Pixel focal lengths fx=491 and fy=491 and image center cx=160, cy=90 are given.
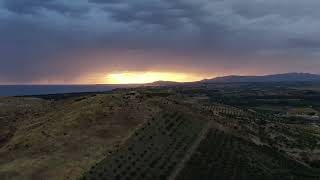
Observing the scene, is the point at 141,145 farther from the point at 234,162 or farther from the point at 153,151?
the point at 234,162

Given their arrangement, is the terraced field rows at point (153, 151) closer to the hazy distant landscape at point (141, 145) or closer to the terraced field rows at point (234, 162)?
the hazy distant landscape at point (141, 145)

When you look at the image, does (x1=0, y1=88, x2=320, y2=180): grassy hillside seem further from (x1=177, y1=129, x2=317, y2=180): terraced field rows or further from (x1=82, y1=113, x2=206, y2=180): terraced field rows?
(x1=82, y1=113, x2=206, y2=180): terraced field rows

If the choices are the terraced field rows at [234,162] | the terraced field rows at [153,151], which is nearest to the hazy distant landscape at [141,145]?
the terraced field rows at [234,162]

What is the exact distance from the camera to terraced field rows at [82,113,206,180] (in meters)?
62.3

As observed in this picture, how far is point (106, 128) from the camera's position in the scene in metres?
79.9

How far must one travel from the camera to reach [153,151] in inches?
2869

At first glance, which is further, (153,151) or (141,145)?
(141,145)

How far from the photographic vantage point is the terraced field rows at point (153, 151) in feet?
204

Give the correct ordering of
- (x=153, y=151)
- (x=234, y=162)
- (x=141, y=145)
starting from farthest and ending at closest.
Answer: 1. (x=234, y=162)
2. (x=141, y=145)
3. (x=153, y=151)

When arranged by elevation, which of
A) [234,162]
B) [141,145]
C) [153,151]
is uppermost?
[141,145]

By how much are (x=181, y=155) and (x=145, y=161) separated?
8.08 metres

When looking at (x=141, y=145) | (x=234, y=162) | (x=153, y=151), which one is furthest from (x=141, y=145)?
(x=234, y=162)

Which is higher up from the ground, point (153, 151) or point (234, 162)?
point (153, 151)

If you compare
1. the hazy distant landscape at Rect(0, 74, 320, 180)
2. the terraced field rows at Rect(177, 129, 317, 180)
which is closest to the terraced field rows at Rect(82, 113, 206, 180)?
the hazy distant landscape at Rect(0, 74, 320, 180)
